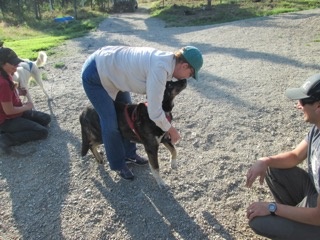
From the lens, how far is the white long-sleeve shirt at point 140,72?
2.86 meters

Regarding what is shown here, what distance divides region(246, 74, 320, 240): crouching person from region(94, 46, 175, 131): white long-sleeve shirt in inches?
38.9

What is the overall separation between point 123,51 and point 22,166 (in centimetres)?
232

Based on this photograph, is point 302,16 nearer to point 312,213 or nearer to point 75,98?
point 75,98

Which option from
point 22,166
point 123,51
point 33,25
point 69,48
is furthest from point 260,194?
point 33,25

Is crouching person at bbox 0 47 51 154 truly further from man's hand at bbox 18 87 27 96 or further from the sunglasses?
the sunglasses

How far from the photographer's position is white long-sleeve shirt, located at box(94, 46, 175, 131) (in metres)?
2.86

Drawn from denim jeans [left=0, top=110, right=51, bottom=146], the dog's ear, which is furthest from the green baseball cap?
denim jeans [left=0, top=110, right=51, bottom=146]

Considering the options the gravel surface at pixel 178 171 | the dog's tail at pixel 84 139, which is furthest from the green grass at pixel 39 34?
the dog's tail at pixel 84 139

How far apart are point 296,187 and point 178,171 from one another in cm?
158

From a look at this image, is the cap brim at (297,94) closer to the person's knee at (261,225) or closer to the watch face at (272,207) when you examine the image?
the watch face at (272,207)

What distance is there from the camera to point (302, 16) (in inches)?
530

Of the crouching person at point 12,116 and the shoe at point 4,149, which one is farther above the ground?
the crouching person at point 12,116

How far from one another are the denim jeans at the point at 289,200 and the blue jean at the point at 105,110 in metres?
1.62

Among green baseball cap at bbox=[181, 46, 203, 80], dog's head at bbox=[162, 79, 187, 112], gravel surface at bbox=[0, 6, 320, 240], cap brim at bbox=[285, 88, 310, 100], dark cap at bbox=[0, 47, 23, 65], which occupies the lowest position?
gravel surface at bbox=[0, 6, 320, 240]
